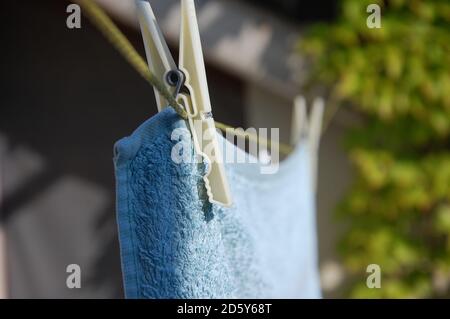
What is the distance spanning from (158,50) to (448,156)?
174 cm

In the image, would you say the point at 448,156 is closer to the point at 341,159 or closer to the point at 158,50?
the point at 341,159

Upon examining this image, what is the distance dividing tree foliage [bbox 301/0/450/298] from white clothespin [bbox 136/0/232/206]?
60.2 inches

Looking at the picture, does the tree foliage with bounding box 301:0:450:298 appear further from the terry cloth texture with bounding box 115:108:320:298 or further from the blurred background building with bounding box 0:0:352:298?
the terry cloth texture with bounding box 115:108:320:298

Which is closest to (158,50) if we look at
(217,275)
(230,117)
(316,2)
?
(217,275)

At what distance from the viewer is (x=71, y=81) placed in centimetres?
196

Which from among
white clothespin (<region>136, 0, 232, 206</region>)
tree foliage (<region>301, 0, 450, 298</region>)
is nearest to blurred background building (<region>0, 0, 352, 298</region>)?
tree foliage (<region>301, 0, 450, 298</region>)

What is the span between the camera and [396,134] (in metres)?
2.42

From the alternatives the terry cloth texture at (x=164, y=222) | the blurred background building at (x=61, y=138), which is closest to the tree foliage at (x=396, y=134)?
the blurred background building at (x=61, y=138)

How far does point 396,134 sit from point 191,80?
1.72 m

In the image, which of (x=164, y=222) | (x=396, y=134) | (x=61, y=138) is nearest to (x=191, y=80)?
(x=164, y=222)

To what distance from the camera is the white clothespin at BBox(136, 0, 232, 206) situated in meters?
0.79

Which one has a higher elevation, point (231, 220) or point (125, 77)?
point (125, 77)

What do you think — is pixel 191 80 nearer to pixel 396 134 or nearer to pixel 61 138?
pixel 61 138

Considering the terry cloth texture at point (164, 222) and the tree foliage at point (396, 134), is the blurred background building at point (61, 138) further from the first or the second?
the terry cloth texture at point (164, 222)
